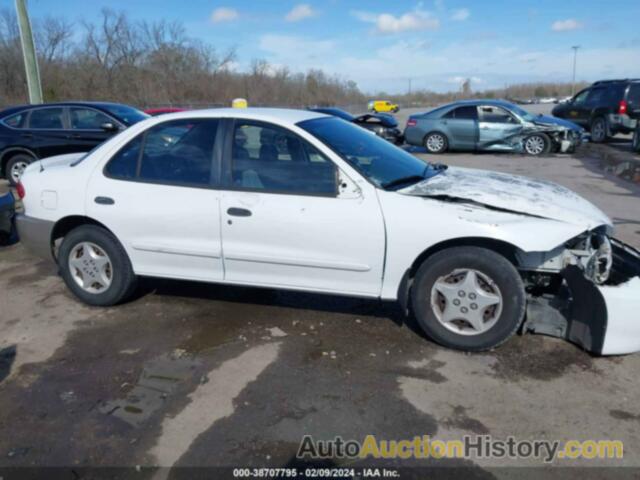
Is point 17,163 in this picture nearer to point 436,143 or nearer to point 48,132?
point 48,132

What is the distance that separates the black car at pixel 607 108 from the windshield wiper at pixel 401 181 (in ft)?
42.2

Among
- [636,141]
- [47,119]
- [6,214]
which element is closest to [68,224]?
[6,214]

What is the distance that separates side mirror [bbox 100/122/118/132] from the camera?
9625 millimetres

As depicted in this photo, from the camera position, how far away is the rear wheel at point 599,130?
16.2 m

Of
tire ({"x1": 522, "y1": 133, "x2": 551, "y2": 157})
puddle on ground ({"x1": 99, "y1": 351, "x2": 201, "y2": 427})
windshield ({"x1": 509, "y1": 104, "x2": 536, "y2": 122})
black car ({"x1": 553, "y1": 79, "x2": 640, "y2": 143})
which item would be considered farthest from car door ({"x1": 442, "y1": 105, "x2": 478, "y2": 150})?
puddle on ground ({"x1": 99, "y1": 351, "x2": 201, "y2": 427})

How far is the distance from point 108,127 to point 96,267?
19.2 feet

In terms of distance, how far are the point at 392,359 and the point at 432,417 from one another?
71 cm

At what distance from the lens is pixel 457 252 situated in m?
3.63

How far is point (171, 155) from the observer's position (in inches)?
169

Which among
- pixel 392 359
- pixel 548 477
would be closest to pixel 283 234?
pixel 392 359

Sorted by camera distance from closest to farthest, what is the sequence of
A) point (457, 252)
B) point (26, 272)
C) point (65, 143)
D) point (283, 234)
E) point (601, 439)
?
point (601, 439), point (457, 252), point (283, 234), point (26, 272), point (65, 143)

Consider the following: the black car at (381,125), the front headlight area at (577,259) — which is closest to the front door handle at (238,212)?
the front headlight area at (577,259)

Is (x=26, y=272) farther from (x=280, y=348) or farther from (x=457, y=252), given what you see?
(x=457, y=252)

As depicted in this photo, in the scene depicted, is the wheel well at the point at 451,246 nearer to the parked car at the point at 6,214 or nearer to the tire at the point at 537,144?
the parked car at the point at 6,214
